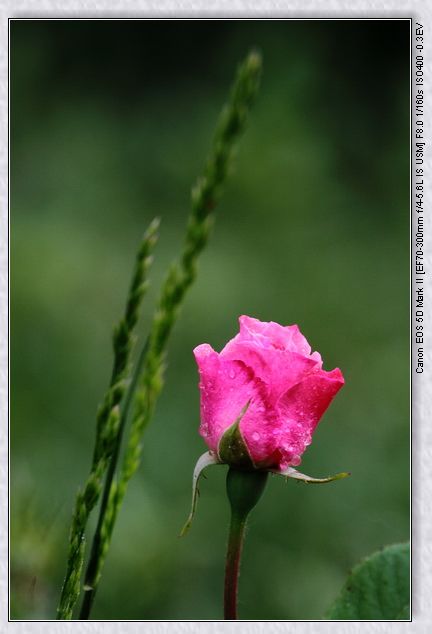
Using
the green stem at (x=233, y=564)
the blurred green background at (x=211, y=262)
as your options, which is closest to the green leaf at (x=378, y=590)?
the green stem at (x=233, y=564)

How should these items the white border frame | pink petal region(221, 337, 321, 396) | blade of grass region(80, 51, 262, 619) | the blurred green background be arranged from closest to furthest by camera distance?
blade of grass region(80, 51, 262, 619), pink petal region(221, 337, 321, 396), the white border frame, the blurred green background

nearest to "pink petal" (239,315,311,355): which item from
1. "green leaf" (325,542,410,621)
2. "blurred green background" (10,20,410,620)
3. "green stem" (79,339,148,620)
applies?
"green stem" (79,339,148,620)

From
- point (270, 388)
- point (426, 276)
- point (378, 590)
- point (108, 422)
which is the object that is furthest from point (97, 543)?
Result: point (426, 276)

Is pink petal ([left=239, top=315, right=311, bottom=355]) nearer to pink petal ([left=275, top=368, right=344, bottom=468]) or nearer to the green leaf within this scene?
pink petal ([left=275, top=368, right=344, bottom=468])

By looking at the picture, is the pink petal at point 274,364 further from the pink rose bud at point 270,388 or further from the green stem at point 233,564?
the green stem at point 233,564

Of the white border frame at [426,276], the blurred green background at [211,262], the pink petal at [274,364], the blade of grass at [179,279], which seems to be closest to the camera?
the blade of grass at [179,279]

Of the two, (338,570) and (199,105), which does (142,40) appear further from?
(338,570)

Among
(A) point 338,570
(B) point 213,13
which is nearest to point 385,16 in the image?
(B) point 213,13
